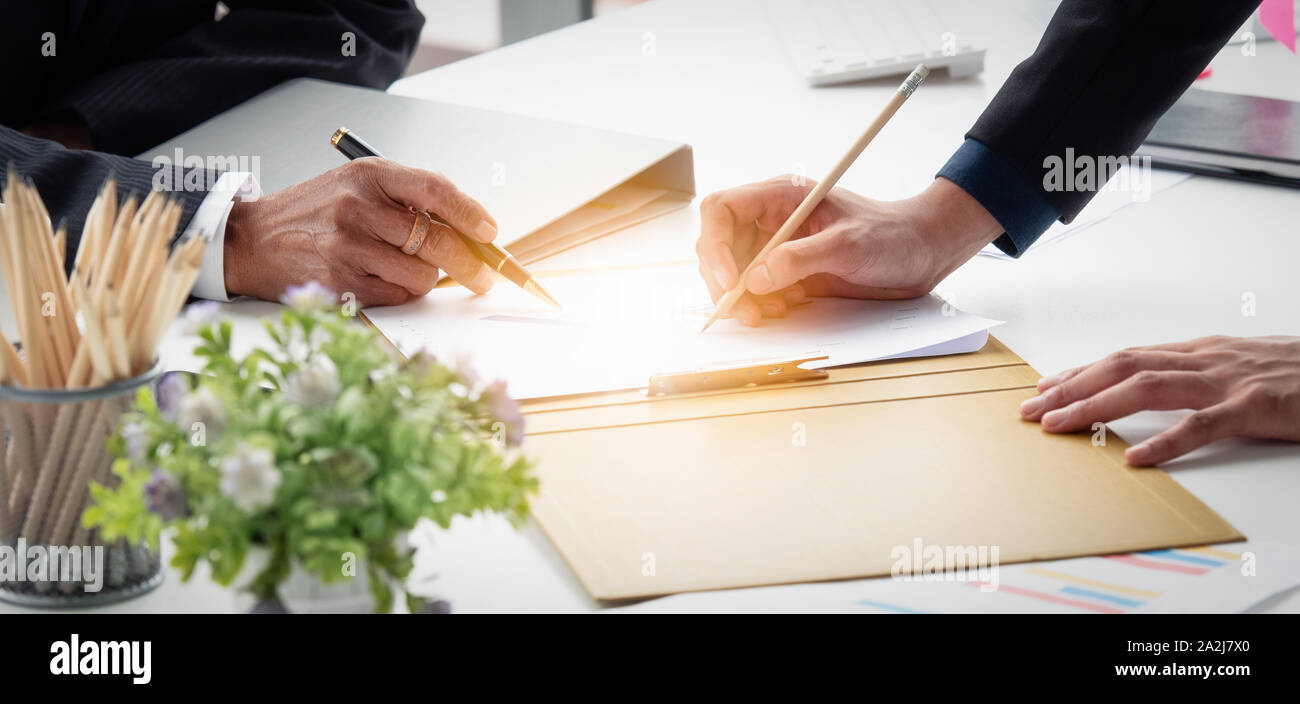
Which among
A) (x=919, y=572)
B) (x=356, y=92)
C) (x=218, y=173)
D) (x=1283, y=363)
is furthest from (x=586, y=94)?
(x=919, y=572)

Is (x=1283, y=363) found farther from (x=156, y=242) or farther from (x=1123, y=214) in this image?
(x=156, y=242)

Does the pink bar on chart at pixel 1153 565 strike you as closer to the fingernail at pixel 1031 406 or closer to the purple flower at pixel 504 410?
the fingernail at pixel 1031 406

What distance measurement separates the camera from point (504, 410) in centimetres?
60

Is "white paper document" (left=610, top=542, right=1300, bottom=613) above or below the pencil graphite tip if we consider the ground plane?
below

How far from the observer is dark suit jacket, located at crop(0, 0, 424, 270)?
151 centimetres

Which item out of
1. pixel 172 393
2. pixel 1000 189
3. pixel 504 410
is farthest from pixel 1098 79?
pixel 172 393

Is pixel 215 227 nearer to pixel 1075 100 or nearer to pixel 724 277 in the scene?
pixel 724 277

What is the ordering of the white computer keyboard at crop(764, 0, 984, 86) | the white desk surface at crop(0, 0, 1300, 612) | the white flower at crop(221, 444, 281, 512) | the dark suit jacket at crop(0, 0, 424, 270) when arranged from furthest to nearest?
the white computer keyboard at crop(764, 0, 984, 86), the dark suit jacket at crop(0, 0, 424, 270), the white desk surface at crop(0, 0, 1300, 612), the white flower at crop(221, 444, 281, 512)

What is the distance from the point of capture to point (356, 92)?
1584 millimetres

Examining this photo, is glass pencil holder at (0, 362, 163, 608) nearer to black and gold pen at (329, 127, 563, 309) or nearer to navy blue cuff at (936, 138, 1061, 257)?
black and gold pen at (329, 127, 563, 309)

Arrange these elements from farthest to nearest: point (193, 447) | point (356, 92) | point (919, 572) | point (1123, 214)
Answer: point (356, 92), point (1123, 214), point (919, 572), point (193, 447)

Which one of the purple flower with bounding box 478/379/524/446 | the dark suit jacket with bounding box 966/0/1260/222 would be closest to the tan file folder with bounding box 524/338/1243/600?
the purple flower with bounding box 478/379/524/446

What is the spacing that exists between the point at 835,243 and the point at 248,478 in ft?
2.37

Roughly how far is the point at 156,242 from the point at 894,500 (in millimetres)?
478
